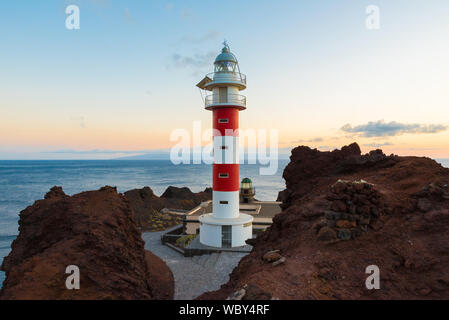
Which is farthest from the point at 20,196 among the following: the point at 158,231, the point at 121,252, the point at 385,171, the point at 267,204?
the point at 385,171

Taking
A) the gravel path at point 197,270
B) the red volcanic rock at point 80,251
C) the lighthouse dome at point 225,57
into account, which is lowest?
the gravel path at point 197,270

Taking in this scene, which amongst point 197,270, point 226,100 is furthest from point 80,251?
point 226,100

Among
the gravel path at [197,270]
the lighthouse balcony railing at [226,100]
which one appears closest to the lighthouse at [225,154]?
the lighthouse balcony railing at [226,100]

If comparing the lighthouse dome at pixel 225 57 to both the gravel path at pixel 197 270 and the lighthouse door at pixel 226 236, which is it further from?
the gravel path at pixel 197 270

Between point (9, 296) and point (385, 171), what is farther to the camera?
point (385, 171)

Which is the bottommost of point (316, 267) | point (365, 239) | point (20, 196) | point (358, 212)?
point (20, 196)

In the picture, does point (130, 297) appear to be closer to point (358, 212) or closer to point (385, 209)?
point (358, 212)
